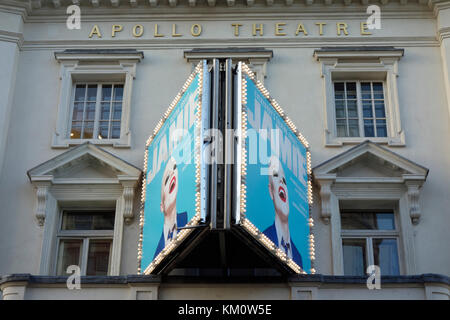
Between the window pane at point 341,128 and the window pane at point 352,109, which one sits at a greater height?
the window pane at point 352,109

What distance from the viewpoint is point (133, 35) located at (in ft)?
69.2

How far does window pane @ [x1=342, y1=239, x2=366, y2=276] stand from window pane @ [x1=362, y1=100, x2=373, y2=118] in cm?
337

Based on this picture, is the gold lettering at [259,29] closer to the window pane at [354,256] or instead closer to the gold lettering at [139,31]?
the gold lettering at [139,31]

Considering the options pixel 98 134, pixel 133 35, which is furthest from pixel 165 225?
pixel 133 35

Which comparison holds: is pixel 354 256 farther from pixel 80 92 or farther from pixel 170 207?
pixel 80 92

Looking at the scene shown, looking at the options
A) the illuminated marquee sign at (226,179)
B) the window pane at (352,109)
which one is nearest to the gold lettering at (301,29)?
the window pane at (352,109)

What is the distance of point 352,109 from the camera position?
2028cm

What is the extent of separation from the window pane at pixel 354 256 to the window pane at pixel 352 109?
11.1 ft

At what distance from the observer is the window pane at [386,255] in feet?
59.3

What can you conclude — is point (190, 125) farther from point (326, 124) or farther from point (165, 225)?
point (326, 124)

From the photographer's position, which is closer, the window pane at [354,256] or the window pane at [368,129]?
the window pane at [354,256]

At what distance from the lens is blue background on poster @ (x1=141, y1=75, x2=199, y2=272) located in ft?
49.9

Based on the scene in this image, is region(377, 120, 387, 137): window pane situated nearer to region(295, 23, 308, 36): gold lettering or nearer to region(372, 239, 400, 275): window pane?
region(372, 239, 400, 275): window pane
